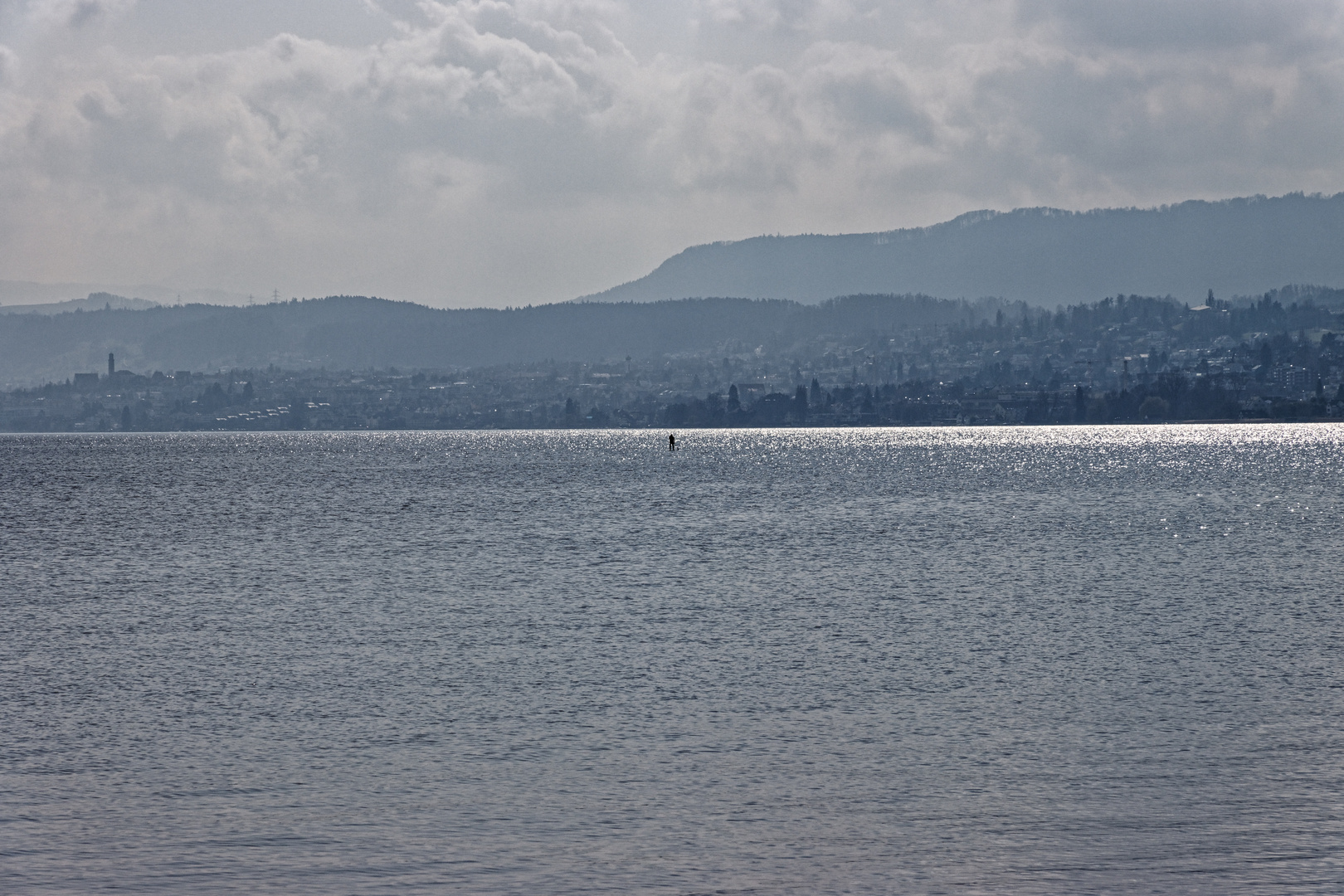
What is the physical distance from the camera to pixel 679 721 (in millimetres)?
33469

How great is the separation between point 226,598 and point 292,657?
60.4ft

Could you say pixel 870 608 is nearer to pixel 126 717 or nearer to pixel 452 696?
pixel 452 696

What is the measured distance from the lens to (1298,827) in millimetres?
23828

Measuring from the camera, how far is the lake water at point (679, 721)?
22812 millimetres

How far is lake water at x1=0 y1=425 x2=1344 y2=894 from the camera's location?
22.8 meters

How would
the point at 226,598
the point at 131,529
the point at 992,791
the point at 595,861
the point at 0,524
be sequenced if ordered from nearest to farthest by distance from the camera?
1. the point at 595,861
2. the point at 992,791
3. the point at 226,598
4. the point at 131,529
5. the point at 0,524

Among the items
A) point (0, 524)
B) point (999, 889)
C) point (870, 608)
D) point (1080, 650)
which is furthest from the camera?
point (0, 524)

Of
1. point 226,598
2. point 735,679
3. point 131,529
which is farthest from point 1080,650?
point 131,529

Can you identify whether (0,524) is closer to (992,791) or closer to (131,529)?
(131,529)

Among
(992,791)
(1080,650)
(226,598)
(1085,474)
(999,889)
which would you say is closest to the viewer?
(999,889)

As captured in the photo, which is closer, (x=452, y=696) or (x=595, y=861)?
(x=595, y=861)

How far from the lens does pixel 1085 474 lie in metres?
173

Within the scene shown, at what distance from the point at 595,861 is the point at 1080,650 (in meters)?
25.0

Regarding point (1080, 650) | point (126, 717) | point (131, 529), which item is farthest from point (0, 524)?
point (1080, 650)
